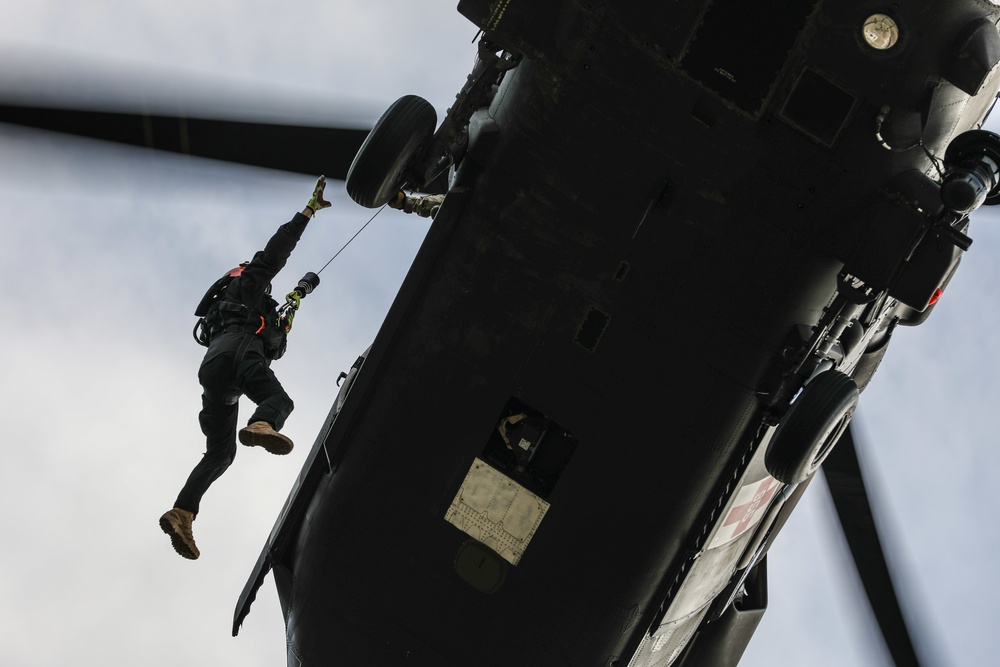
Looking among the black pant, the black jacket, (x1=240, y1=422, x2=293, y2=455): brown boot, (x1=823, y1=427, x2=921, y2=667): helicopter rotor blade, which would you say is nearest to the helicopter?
(x1=240, y1=422, x2=293, y2=455): brown boot

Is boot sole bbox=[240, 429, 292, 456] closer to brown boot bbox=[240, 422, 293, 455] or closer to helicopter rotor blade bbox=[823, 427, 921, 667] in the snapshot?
brown boot bbox=[240, 422, 293, 455]

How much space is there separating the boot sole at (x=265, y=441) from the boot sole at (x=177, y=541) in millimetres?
1311

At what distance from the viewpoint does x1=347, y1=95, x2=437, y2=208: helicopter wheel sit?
7137mm

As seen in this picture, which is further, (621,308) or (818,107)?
(621,308)

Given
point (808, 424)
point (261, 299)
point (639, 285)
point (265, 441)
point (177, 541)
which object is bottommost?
point (177, 541)

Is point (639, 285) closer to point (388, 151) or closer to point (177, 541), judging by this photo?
point (388, 151)

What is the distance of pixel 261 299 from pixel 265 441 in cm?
161

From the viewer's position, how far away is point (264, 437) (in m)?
8.23

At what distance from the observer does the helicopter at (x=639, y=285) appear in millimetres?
6855

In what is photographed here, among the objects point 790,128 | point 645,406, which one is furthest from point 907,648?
point 790,128

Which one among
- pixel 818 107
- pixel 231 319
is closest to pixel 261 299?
A: pixel 231 319

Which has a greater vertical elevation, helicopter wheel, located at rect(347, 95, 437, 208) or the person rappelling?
helicopter wheel, located at rect(347, 95, 437, 208)

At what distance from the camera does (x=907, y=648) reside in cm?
884

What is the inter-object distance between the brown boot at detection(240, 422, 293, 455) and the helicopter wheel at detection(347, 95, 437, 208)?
2.11 meters
